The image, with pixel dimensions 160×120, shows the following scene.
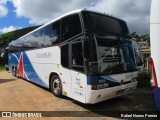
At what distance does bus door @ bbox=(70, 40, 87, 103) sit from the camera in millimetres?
6812

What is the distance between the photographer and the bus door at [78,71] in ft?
22.4

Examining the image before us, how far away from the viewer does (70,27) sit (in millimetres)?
7742

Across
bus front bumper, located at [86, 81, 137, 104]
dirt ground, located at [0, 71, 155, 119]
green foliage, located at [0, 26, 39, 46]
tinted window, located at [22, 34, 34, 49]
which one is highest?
green foliage, located at [0, 26, 39, 46]

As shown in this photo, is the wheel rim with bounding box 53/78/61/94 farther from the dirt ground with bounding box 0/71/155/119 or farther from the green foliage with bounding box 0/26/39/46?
the green foliage with bounding box 0/26/39/46

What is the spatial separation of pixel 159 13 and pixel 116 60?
2.71 m

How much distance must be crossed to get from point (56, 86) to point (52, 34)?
7.43ft

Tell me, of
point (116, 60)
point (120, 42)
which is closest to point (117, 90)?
point (116, 60)

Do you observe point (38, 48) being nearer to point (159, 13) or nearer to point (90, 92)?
point (90, 92)

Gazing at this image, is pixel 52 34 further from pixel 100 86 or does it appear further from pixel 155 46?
pixel 155 46

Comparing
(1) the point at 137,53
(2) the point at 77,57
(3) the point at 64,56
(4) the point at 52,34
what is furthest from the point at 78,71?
(1) the point at 137,53

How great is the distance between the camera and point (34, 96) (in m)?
9.52

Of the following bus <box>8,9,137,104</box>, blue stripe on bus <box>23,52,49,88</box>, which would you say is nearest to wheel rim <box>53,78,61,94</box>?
bus <box>8,9,137,104</box>

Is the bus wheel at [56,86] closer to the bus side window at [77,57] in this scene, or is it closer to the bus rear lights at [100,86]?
the bus side window at [77,57]

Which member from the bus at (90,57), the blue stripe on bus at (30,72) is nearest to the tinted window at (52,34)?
the bus at (90,57)
